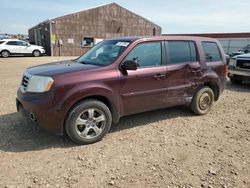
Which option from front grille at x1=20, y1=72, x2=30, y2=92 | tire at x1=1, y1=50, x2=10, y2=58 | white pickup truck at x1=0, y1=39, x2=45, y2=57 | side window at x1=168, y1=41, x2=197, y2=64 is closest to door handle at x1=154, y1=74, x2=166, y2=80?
side window at x1=168, y1=41, x2=197, y2=64

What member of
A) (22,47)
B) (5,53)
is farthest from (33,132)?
(22,47)

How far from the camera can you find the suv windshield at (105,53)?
433 centimetres

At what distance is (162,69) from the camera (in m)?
4.63

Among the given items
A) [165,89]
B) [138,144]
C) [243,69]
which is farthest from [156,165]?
[243,69]

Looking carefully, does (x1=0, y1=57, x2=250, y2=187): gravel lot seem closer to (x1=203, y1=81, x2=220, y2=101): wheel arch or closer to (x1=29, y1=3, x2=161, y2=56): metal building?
(x1=203, y1=81, x2=220, y2=101): wheel arch

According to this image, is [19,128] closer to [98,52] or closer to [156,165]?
[98,52]

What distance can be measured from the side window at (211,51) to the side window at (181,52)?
384 mm

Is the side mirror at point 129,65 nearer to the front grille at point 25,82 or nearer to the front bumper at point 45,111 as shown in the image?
the front bumper at point 45,111

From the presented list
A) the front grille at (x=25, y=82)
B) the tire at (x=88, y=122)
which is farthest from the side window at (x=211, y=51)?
the front grille at (x=25, y=82)

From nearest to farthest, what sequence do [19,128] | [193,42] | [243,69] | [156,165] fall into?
[156,165] < [19,128] < [193,42] < [243,69]

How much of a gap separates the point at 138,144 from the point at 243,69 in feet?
20.9

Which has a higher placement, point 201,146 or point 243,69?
point 243,69

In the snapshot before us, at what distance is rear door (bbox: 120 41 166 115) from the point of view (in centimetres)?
427

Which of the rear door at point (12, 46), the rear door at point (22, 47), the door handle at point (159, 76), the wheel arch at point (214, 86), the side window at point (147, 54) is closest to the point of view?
the side window at point (147, 54)
